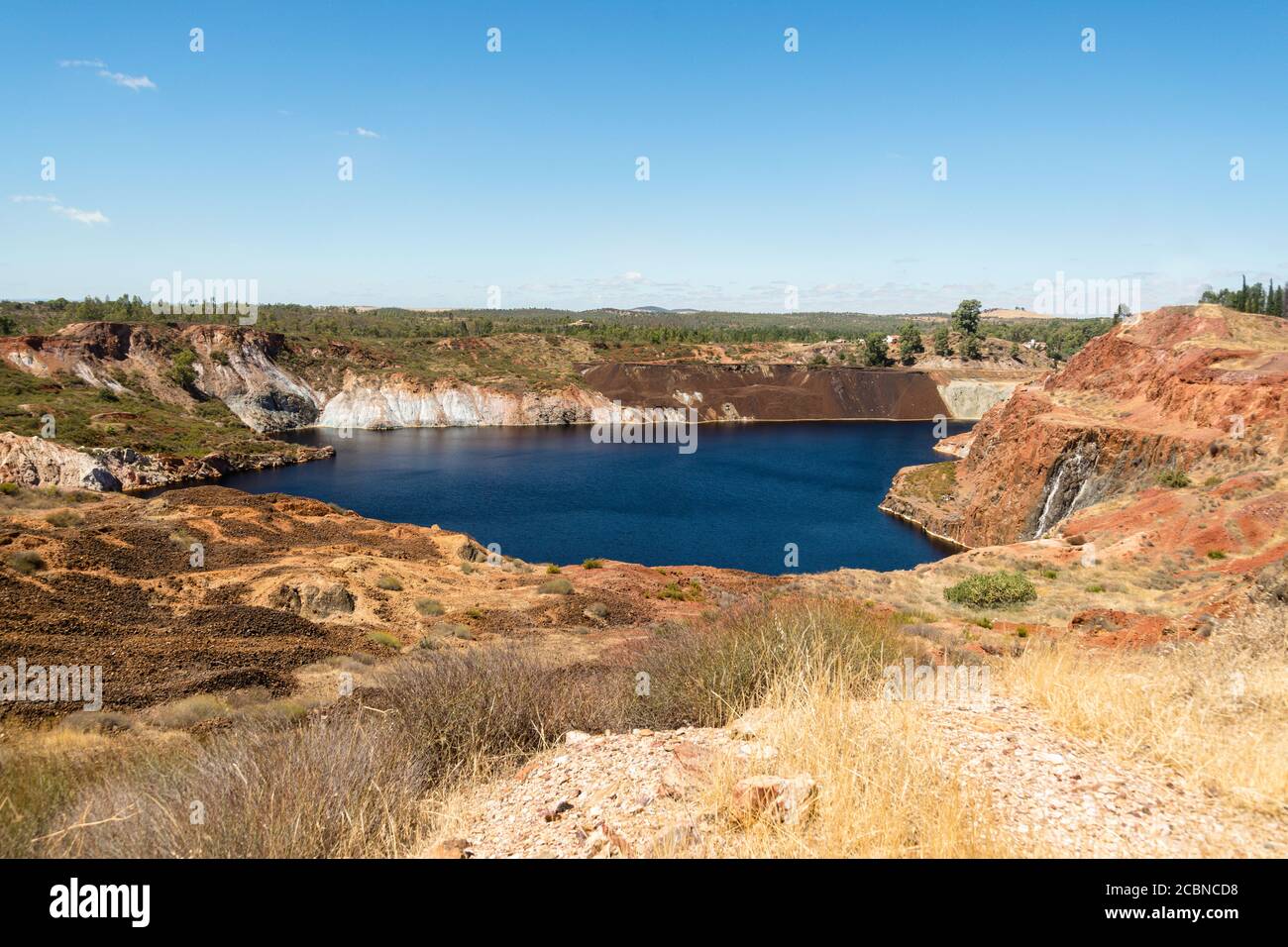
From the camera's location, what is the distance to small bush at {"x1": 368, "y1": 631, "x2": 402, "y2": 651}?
16.7 m

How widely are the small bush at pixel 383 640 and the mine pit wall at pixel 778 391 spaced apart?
260ft

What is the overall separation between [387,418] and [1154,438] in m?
75.9

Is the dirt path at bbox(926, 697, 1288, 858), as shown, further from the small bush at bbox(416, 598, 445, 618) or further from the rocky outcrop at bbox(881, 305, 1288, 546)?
the rocky outcrop at bbox(881, 305, 1288, 546)

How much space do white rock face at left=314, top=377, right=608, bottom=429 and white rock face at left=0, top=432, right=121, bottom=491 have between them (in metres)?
39.5

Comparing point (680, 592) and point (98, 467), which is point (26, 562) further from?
point (98, 467)

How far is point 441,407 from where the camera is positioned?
294 feet

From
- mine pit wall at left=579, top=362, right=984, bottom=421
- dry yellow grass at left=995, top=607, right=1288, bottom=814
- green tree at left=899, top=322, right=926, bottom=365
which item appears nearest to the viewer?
dry yellow grass at left=995, top=607, right=1288, bottom=814

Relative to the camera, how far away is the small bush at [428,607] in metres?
20.3

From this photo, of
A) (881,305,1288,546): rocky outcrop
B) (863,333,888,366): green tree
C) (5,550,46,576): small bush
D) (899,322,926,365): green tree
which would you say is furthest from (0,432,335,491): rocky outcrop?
(899,322,926,365): green tree

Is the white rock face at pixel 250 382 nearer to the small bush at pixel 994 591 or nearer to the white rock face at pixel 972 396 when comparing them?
the small bush at pixel 994 591

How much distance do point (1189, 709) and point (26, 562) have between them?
72.7ft

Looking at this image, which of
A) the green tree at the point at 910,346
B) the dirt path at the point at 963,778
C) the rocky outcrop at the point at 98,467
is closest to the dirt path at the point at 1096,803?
the dirt path at the point at 963,778
